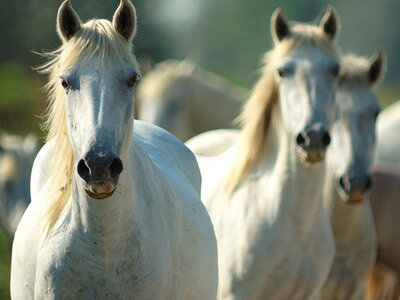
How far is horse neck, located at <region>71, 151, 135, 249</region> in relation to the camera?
298 cm

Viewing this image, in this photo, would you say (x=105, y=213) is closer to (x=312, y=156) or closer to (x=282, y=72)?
(x=312, y=156)

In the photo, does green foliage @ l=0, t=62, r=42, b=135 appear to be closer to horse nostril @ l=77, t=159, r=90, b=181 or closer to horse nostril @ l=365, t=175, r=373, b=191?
horse nostril @ l=365, t=175, r=373, b=191

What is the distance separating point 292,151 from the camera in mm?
4750

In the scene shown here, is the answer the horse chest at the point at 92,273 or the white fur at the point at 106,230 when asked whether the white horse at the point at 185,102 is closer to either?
the white fur at the point at 106,230

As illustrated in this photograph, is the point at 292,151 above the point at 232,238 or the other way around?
above

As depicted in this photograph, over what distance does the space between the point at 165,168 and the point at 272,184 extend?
1160mm

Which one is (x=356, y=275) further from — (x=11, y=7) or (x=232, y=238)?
(x=11, y=7)

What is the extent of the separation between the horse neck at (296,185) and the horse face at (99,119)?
1925 mm

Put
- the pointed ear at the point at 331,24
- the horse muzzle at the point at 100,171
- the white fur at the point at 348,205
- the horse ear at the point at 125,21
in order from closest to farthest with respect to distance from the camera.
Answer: the horse muzzle at the point at 100,171
the horse ear at the point at 125,21
the pointed ear at the point at 331,24
the white fur at the point at 348,205

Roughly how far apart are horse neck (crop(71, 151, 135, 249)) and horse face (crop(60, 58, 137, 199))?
15cm

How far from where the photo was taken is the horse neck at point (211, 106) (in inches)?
364

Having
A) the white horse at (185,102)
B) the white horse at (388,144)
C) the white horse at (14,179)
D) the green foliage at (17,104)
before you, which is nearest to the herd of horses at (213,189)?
the white horse at (388,144)

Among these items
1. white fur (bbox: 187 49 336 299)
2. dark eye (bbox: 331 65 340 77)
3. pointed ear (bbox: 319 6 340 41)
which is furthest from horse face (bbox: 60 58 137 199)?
pointed ear (bbox: 319 6 340 41)

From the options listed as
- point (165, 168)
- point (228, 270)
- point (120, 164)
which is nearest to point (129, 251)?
point (120, 164)
